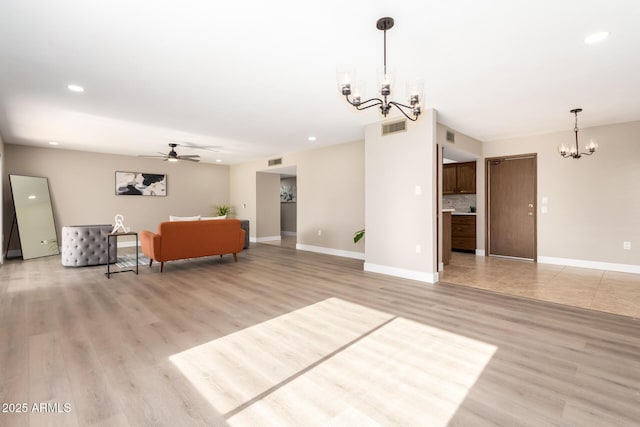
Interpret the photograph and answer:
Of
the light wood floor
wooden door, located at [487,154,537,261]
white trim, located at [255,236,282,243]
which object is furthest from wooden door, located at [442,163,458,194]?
white trim, located at [255,236,282,243]

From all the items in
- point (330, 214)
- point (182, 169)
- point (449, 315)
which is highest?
point (182, 169)

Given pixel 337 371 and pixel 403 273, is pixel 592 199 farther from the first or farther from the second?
pixel 337 371

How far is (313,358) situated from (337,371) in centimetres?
25

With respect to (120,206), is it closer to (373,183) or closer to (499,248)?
(373,183)

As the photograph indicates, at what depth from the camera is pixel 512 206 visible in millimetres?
6305

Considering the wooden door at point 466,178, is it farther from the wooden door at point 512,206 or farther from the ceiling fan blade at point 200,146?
the ceiling fan blade at point 200,146

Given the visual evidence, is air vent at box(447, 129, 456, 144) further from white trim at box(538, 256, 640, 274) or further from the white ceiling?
white trim at box(538, 256, 640, 274)

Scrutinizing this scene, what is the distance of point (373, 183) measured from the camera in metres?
5.13

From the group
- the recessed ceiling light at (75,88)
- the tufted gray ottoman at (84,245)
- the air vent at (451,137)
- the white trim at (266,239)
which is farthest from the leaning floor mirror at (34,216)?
the air vent at (451,137)

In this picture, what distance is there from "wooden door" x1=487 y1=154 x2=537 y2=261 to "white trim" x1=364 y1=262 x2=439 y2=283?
3.02m

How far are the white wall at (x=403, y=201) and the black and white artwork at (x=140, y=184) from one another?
672 cm

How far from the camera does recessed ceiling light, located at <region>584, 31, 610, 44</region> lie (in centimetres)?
243

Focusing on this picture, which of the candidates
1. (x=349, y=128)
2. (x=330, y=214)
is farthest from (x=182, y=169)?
(x=349, y=128)

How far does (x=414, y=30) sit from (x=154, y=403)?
10.4ft
